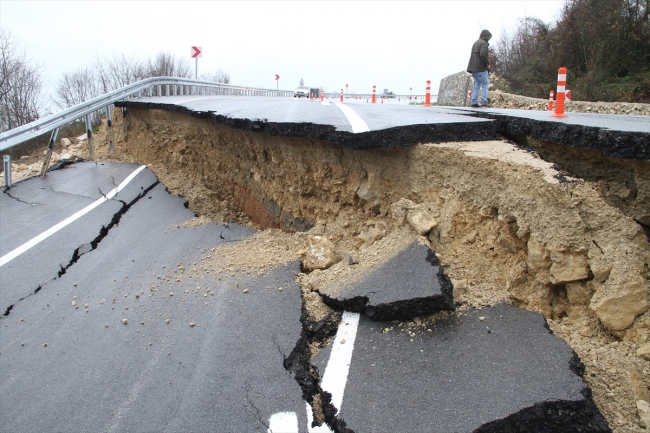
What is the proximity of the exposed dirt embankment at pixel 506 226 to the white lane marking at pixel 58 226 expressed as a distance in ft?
9.99

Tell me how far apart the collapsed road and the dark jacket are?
743cm

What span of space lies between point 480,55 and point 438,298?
1009cm

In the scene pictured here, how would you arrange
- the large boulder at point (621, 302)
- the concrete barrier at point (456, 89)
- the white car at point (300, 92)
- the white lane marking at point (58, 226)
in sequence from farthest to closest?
the white car at point (300, 92) → the concrete barrier at point (456, 89) → the white lane marking at point (58, 226) → the large boulder at point (621, 302)

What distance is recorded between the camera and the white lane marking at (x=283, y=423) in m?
3.10

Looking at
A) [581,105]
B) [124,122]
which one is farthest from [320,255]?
[581,105]

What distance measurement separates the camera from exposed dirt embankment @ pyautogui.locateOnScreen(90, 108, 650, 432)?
3217 millimetres

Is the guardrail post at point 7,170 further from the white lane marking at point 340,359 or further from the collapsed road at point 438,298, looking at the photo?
the white lane marking at point 340,359

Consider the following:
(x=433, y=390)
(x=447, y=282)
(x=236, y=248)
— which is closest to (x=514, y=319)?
(x=447, y=282)

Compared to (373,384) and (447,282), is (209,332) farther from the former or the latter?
(447,282)

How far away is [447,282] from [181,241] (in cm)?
392

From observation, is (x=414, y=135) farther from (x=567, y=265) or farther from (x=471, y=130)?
(x=567, y=265)

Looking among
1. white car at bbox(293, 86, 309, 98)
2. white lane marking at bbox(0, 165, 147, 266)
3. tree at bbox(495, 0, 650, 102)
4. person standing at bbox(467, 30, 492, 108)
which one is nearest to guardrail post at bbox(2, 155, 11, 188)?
white lane marking at bbox(0, 165, 147, 266)

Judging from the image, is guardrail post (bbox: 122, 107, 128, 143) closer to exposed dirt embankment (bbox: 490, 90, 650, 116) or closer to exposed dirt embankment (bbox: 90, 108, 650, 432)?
exposed dirt embankment (bbox: 90, 108, 650, 432)

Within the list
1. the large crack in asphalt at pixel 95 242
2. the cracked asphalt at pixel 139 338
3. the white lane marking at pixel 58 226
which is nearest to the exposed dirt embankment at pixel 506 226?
the cracked asphalt at pixel 139 338
